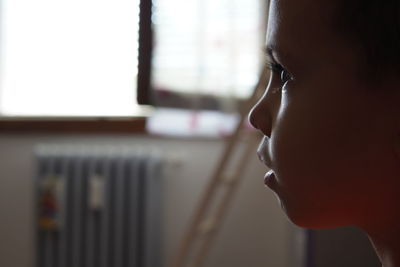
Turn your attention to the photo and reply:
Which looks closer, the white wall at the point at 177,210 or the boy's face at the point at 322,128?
the boy's face at the point at 322,128

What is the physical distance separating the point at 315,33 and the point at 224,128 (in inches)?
73.0

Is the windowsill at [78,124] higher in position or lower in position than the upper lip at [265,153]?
lower

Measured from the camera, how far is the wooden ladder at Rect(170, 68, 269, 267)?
1684 mm

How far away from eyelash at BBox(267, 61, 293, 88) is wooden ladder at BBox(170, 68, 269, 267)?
86 centimetres

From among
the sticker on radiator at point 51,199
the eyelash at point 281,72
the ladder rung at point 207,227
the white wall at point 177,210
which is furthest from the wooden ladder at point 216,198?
the eyelash at point 281,72

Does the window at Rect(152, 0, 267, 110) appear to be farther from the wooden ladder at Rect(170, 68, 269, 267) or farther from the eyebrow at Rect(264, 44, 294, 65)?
the eyebrow at Rect(264, 44, 294, 65)

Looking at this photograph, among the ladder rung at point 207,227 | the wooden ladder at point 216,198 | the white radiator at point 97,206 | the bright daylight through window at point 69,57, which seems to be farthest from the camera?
the bright daylight through window at point 69,57

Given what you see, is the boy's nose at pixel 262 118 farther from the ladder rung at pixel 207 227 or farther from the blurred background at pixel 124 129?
the blurred background at pixel 124 129

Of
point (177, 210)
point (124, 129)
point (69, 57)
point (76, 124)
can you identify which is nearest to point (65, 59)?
point (69, 57)

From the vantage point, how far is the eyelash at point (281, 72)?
0.47 metres

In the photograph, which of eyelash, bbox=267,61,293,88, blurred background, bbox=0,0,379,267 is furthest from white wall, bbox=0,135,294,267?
eyelash, bbox=267,61,293,88

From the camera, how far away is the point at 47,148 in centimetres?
245

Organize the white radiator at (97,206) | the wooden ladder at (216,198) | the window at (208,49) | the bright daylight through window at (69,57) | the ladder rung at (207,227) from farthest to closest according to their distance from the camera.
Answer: the bright daylight through window at (69,57)
the white radiator at (97,206)
the window at (208,49)
the ladder rung at (207,227)
the wooden ladder at (216,198)

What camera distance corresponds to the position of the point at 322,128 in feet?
1.38
